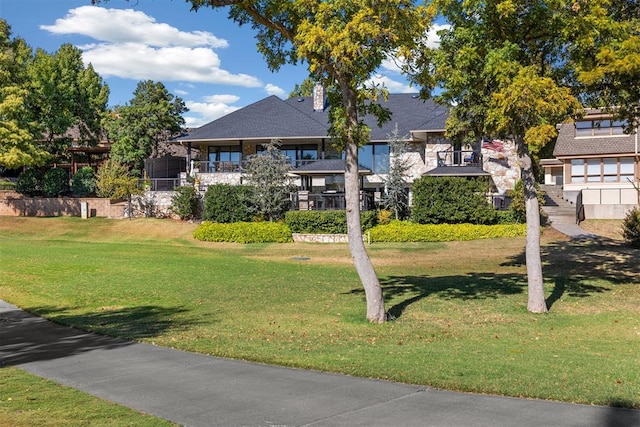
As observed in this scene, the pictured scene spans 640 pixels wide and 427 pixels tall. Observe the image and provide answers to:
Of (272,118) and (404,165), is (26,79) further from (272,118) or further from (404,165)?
(404,165)

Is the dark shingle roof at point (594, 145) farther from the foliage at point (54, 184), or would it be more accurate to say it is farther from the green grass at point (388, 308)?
the foliage at point (54, 184)

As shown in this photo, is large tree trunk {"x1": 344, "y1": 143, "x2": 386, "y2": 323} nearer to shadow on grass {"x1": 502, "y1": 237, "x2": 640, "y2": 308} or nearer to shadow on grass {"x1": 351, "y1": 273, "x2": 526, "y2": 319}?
shadow on grass {"x1": 351, "y1": 273, "x2": 526, "y2": 319}

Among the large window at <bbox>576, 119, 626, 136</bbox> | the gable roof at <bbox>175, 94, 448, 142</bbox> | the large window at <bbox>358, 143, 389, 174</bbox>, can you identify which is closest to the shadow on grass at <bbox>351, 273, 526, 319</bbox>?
the gable roof at <bbox>175, 94, 448, 142</bbox>

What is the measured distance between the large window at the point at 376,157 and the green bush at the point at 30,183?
2581cm

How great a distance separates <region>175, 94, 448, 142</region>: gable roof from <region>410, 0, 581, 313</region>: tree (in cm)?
2544

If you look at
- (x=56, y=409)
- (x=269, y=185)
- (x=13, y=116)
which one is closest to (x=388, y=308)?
(x=56, y=409)

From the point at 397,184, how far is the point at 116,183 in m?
20.2

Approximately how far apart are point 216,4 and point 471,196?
2570cm

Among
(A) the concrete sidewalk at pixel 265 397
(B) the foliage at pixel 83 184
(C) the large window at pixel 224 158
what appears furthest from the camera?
(B) the foliage at pixel 83 184

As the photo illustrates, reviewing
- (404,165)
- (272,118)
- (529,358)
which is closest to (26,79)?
(272,118)

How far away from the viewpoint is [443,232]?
3541 cm

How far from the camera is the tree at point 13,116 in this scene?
4225cm

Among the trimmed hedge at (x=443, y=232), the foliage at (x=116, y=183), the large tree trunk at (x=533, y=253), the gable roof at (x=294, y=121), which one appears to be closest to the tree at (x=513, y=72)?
the large tree trunk at (x=533, y=253)

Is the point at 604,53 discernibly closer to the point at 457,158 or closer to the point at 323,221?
the point at 323,221
